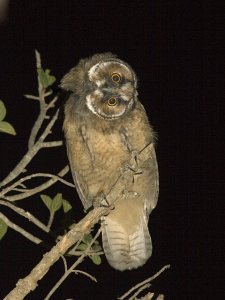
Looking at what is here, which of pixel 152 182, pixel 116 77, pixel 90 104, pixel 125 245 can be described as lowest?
pixel 125 245

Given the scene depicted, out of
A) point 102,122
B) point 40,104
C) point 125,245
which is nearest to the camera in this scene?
point 40,104

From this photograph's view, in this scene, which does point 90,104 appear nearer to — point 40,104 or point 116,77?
point 116,77

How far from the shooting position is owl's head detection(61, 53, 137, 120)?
174cm

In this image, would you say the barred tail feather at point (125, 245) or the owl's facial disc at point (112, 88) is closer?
the owl's facial disc at point (112, 88)

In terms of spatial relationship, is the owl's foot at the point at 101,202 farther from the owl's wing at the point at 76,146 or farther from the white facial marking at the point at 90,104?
the white facial marking at the point at 90,104

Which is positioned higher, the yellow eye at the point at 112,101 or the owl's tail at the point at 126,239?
the yellow eye at the point at 112,101

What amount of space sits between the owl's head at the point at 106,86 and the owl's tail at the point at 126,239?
49 centimetres

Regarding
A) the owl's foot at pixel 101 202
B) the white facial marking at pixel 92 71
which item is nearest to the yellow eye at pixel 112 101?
the white facial marking at pixel 92 71

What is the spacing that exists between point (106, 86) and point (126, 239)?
0.69 m

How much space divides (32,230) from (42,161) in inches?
13.8

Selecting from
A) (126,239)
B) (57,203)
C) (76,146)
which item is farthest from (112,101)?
(126,239)

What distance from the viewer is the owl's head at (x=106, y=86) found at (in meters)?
1.74

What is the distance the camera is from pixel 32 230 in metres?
2.48

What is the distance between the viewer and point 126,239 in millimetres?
2072
